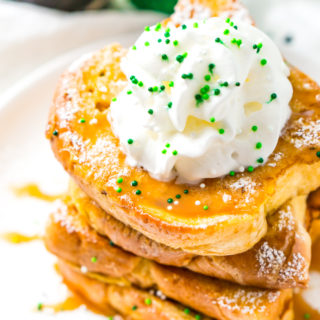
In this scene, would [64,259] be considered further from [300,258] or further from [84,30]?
[84,30]

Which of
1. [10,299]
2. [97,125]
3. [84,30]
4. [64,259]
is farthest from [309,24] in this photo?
[10,299]

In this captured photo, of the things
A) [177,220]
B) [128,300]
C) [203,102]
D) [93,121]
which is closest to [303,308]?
[128,300]

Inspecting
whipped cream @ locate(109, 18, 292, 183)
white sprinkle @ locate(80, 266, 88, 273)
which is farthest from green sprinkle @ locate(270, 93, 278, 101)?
white sprinkle @ locate(80, 266, 88, 273)

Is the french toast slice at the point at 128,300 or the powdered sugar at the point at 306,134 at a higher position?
the powdered sugar at the point at 306,134

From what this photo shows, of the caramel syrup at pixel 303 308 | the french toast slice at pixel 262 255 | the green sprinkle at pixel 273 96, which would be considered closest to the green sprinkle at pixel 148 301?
the french toast slice at pixel 262 255

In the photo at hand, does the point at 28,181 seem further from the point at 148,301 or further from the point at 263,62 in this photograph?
the point at 263,62

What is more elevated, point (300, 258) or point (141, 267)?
point (300, 258)

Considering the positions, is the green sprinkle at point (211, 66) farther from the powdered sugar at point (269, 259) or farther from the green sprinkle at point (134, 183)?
the powdered sugar at point (269, 259)
